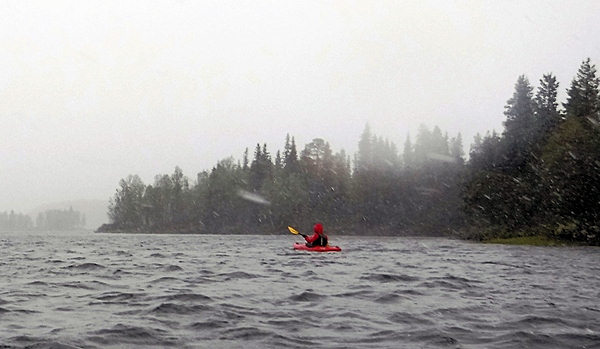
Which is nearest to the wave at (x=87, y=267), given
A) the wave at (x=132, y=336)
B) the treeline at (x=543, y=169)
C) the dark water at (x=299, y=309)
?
the dark water at (x=299, y=309)

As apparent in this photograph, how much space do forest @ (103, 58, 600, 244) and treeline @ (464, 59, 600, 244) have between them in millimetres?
125

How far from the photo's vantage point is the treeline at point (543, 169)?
150 ft

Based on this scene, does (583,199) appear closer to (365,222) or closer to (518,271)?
(518,271)

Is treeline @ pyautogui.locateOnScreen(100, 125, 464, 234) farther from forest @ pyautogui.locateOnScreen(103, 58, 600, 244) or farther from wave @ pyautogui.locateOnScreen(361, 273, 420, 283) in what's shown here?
wave @ pyautogui.locateOnScreen(361, 273, 420, 283)

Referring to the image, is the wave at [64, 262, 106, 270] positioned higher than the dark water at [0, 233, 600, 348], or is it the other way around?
the wave at [64, 262, 106, 270]

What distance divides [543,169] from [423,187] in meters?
57.6

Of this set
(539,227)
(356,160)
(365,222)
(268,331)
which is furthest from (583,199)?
(356,160)

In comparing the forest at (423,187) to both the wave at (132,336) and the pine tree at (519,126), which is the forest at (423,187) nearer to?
the pine tree at (519,126)

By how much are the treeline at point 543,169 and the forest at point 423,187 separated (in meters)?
0.13

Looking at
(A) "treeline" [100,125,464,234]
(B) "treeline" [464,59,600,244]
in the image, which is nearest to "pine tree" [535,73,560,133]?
(B) "treeline" [464,59,600,244]

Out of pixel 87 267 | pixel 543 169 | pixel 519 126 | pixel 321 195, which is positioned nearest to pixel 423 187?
pixel 321 195

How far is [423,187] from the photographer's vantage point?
114 m

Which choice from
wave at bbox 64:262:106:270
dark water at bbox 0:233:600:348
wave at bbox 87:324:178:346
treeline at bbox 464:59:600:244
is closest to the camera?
wave at bbox 87:324:178:346

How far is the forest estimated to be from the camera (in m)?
50.2
